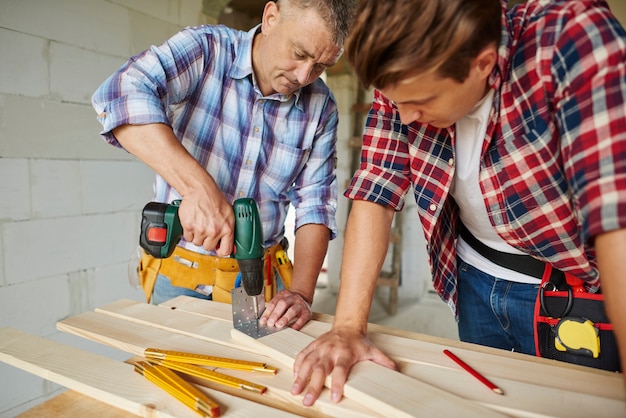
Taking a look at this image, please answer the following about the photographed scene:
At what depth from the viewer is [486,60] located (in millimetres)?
888

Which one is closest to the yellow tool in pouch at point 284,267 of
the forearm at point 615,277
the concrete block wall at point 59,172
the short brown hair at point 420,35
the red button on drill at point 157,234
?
the red button on drill at point 157,234

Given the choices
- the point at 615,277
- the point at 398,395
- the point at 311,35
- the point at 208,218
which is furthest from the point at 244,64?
the point at 615,277

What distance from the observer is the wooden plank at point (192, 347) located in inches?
35.0

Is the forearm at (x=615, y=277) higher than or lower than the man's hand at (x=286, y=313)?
higher

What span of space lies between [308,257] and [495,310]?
2.23ft

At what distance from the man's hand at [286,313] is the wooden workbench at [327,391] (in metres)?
0.05

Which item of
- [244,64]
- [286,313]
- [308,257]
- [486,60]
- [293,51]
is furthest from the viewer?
[308,257]

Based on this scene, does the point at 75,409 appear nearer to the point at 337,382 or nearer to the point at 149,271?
the point at 337,382

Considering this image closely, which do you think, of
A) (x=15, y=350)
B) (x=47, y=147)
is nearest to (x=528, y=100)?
(x=15, y=350)

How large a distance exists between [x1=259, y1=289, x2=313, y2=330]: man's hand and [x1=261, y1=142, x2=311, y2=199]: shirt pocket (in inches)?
19.0

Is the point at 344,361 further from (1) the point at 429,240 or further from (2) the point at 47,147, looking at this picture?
(2) the point at 47,147

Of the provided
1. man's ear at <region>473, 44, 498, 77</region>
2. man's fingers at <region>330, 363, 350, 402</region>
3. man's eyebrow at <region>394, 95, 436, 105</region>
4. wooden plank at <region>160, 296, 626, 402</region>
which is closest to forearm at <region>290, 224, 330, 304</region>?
wooden plank at <region>160, 296, 626, 402</region>

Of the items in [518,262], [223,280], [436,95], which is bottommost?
[223,280]

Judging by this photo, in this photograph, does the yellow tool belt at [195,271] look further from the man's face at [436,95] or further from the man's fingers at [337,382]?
the man's face at [436,95]
